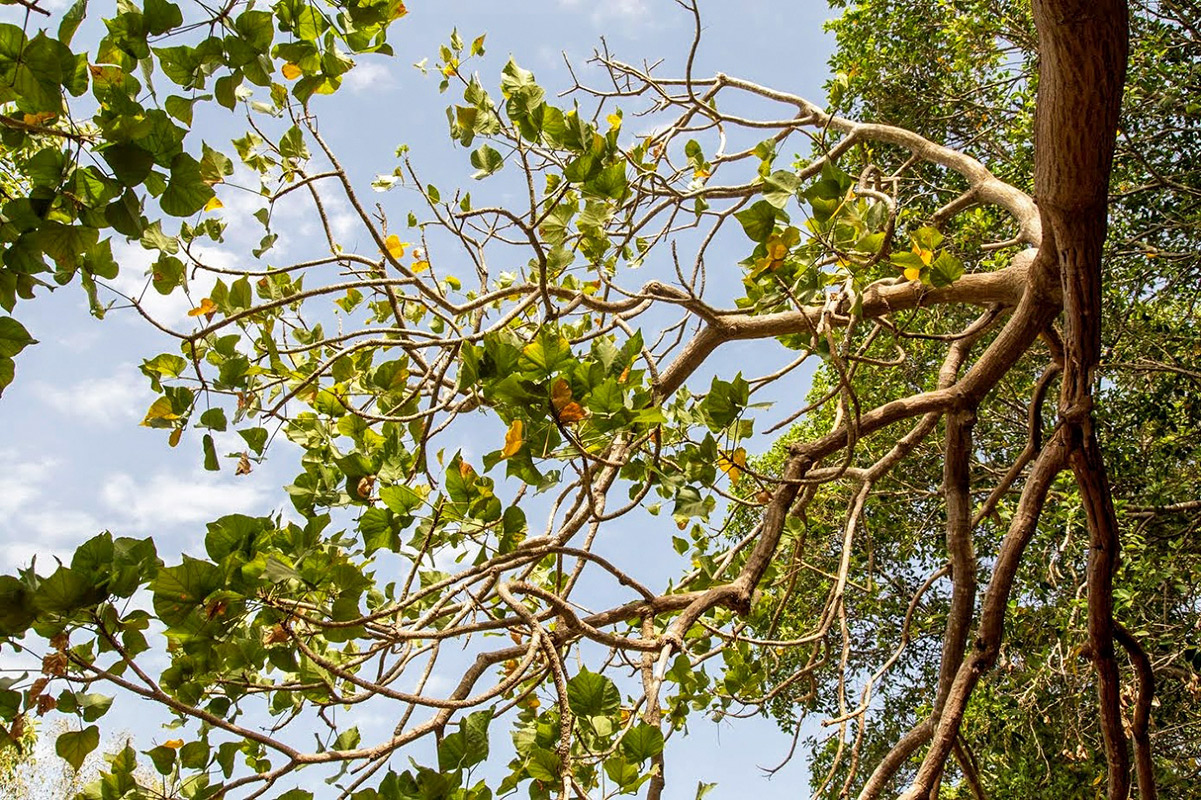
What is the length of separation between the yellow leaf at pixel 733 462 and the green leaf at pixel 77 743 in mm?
963

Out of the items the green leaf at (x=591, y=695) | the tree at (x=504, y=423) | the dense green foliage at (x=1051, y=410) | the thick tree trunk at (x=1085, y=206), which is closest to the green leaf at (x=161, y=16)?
the tree at (x=504, y=423)

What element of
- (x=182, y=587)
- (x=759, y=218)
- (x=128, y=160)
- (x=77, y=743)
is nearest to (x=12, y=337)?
(x=128, y=160)

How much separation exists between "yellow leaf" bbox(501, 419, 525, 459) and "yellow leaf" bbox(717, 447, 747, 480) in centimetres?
41

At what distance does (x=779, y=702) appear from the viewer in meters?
5.47

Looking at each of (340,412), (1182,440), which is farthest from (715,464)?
(1182,440)

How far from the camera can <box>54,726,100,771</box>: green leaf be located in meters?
1.21

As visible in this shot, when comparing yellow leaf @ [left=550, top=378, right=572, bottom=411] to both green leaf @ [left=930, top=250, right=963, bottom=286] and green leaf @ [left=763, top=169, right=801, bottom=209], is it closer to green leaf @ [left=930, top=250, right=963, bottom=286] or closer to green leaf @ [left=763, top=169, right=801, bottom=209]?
green leaf @ [left=763, top=169, right=801, bottom=209]

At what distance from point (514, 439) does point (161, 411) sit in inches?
25.4

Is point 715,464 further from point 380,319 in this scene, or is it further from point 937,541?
point 937,541

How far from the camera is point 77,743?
1216 millimetres

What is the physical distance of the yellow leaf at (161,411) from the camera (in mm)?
1509

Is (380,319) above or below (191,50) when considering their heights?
above

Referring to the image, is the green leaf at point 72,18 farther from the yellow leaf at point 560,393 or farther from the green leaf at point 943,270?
the green leaf at point 943,270

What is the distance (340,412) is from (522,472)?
56 cm
